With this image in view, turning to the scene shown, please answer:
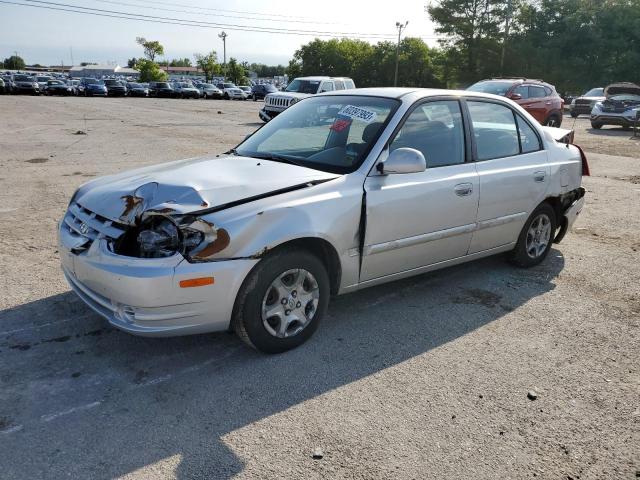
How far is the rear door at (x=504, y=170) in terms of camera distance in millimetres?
4602

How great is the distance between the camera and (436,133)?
14.3ft

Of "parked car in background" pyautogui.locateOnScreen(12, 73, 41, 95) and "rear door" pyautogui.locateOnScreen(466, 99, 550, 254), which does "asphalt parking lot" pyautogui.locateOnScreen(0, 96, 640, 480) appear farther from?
"parked car in background" pyautogui.locateOnScreen(12, 73, 41, 95)

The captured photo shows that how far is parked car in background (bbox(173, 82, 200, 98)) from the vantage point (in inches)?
1935

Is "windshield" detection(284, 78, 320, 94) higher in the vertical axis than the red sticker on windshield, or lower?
higher

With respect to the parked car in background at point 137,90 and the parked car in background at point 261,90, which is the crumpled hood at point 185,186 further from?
the parked car in background at point 137,90

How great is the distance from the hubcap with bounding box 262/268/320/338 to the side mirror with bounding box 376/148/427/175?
929 millimetres

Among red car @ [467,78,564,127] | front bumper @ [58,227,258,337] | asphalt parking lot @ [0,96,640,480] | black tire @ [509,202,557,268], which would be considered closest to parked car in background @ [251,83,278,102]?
red car @ [467,78,564,127]

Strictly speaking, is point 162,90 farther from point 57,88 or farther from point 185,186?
point 185,186

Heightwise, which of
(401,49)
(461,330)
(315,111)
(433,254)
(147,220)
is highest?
(401,49)

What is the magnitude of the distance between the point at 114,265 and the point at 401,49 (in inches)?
3070

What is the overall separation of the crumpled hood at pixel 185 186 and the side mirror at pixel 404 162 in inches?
16.3

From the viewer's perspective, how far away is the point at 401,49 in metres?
75.5

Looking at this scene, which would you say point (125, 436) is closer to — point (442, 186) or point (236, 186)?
point (236, 186)

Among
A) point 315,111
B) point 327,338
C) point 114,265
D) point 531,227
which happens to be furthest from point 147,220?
point 531,227
